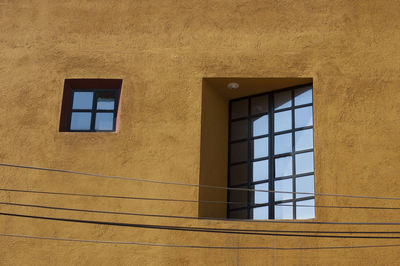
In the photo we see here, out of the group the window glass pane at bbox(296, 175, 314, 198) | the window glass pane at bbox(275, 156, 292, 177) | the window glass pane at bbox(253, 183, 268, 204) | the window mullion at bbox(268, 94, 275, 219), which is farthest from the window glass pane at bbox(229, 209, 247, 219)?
the window glass pane at bbox(296, 175, 314, 198)

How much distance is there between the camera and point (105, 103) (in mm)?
14898

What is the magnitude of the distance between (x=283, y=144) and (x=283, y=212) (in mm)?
1158

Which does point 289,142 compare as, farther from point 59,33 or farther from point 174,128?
point 59,33

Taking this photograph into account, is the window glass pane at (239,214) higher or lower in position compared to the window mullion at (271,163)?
lower

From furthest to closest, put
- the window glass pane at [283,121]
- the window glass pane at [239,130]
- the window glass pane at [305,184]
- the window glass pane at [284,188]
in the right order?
the window glass pane at [239,130], the window glass pane at [283,121], the window glass pane at [284,188], the window glass pane at [305,184]

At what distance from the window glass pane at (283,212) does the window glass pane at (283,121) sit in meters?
1.32

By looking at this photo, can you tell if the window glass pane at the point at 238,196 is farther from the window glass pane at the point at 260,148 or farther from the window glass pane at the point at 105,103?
the window glass pane at the point at 105,103

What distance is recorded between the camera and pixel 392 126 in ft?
45.2

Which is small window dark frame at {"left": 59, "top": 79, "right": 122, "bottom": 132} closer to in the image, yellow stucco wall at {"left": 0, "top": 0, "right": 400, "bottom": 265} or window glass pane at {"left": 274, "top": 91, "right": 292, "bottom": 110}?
yellow stucco wall at {"left": 0, "top": 0, "right": 400, "bottom": 265}

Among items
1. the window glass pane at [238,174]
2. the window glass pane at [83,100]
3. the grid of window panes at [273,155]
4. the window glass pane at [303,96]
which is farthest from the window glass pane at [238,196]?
the window glass pane at [83,100]

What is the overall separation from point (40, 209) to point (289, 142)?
164 inches

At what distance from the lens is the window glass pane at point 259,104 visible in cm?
1489

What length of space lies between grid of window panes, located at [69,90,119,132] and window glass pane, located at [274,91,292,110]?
2.70m

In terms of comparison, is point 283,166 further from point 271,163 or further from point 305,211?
point 305,211
